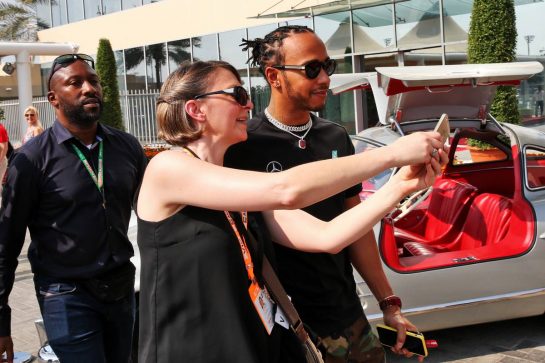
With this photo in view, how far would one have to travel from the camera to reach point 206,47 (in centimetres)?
2250

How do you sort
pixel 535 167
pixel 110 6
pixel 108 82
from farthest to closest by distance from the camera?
pixel 110 6, pixel 108 82, pixel 535 167

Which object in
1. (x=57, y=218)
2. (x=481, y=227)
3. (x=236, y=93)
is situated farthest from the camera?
(x=481, y=227)

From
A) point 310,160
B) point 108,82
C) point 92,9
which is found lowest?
point 310,160

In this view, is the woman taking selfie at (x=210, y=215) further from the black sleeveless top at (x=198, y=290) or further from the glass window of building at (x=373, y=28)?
the glass window of building at (x=373, y=28)

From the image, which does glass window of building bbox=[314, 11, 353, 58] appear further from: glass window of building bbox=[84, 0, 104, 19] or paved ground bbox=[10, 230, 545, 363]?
glass window of building bbox=[84, 0, 104, 19]

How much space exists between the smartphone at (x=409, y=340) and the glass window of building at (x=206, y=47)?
2023 centimetres

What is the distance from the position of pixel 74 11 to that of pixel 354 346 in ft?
101

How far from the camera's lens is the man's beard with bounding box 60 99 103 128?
2992 mm

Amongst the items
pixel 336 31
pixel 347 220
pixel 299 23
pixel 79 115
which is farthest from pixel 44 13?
pixel 347 220

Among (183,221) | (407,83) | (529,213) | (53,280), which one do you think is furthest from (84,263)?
(529,213)

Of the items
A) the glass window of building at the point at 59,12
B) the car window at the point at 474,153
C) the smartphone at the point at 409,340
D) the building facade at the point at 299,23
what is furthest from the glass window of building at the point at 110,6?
the smartphone at the point at 409,340

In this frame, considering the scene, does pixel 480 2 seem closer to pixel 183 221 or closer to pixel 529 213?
pixel 529 213

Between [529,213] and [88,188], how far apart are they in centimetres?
320

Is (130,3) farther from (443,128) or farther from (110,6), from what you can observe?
(443,128)
